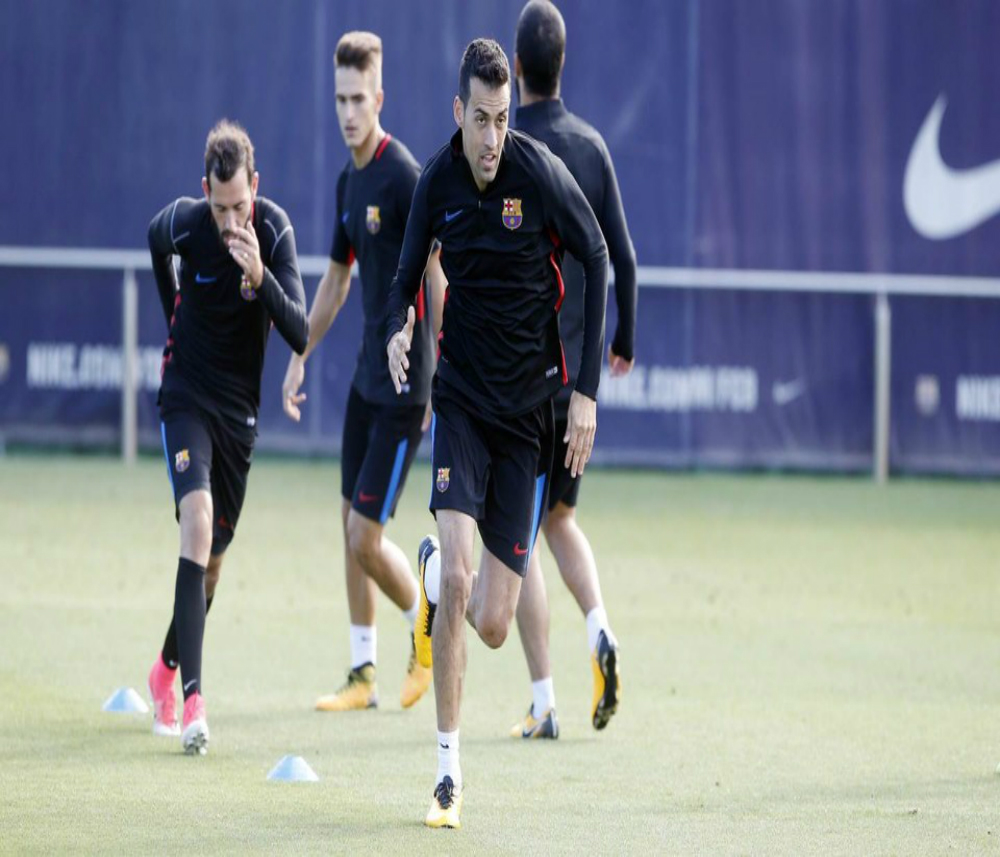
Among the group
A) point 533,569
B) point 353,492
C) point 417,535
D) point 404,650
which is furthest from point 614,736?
point 417,535

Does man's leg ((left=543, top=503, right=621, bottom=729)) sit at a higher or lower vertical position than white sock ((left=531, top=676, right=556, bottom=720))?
higher

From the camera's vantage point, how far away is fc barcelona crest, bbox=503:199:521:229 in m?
6.78

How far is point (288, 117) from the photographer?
18656mm

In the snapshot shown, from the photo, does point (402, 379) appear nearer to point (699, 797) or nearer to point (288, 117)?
point (699, 797)

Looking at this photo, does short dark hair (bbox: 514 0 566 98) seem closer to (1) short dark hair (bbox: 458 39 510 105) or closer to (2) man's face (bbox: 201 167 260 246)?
(2) man's face (bbox: 201 167 260 246)

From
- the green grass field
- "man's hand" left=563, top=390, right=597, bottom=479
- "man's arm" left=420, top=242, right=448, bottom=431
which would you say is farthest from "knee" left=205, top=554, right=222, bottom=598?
"man's hand" left=563, top=390, right=597, bottom=479

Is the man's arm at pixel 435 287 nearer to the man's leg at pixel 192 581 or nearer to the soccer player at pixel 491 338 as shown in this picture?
the man's leg at pixel 192 581

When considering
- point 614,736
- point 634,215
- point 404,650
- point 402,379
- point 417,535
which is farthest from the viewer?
point 634,215

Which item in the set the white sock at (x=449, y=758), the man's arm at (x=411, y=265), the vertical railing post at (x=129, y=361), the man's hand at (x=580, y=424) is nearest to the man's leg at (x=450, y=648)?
the white sock at (x=449, y=758)

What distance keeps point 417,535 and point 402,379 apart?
7.49 metres

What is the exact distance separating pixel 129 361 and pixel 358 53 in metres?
10.1

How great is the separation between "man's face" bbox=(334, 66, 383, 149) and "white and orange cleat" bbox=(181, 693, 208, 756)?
267cm

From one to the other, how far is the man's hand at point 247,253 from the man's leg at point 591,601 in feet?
5.47

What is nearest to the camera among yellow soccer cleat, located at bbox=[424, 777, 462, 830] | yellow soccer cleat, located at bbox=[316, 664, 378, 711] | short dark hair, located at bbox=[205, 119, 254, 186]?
yellow soccer cleat, located at bbox=[424, 777, 462, 830]
